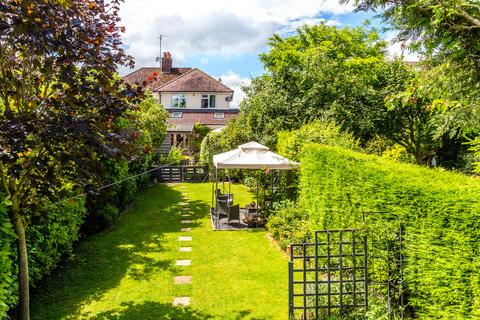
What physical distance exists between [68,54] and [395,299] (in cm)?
655

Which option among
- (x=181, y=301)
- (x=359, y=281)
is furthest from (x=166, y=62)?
(x=359, y=281)

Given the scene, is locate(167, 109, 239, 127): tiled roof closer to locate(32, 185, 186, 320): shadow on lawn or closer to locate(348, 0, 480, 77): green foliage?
locate(32, 185, 186, 320): shadow on lawn

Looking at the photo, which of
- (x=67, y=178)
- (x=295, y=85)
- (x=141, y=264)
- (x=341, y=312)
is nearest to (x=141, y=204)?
(x=141, y=264)

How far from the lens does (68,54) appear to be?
521cm

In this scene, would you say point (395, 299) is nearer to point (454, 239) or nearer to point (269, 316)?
point (454, 239)

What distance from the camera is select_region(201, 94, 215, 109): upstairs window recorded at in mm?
39781

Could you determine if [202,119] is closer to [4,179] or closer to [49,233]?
[49,233]

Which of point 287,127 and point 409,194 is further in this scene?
point 287,127

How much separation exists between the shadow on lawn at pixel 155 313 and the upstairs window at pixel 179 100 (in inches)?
1341

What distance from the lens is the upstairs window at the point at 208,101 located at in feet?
131

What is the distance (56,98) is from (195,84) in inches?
1377

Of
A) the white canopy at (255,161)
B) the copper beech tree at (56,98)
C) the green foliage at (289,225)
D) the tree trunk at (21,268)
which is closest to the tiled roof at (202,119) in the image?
the white canopy at (255,161)

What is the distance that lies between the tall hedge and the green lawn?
2379mm

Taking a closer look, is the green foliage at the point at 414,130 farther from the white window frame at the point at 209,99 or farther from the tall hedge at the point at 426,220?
the white window frame at the point at 209,99
